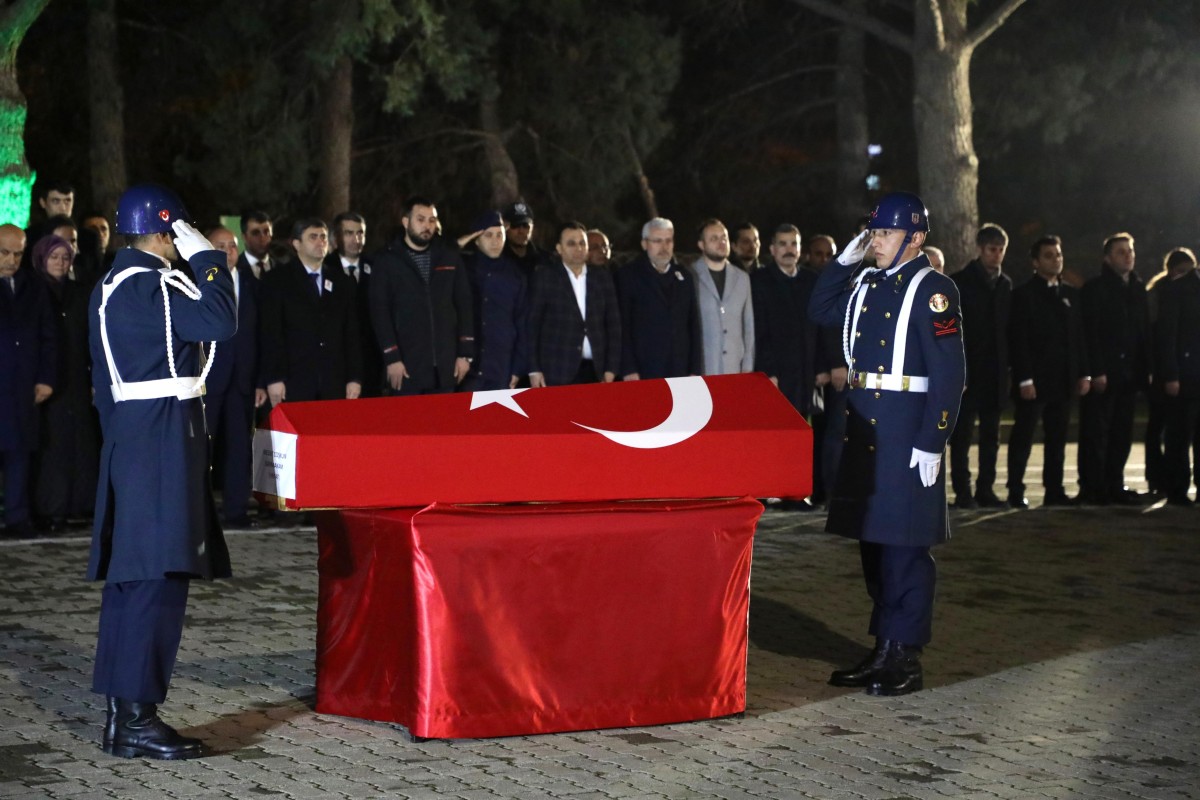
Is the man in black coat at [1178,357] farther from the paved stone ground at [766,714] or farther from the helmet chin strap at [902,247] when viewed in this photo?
the helmet chin strap at [902,247]

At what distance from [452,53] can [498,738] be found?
743 inches

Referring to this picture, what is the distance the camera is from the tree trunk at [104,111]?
26047mm

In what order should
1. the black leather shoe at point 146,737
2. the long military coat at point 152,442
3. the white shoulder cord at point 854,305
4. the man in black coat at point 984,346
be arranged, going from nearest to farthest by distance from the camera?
the black leather shoe at point 146,737 → the long military coat at point 152,442 → the white shoulder cord at point 854,305 → the man in black coat at point 984,346

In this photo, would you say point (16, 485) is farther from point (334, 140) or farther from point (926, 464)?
point (334, 140)

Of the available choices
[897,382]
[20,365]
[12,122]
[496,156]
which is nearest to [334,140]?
[496,156]

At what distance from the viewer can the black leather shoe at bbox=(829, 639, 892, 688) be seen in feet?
24.1

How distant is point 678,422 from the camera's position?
6621mm

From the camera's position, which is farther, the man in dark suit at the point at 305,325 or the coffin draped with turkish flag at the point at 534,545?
the man in dark suit at the point at 305,325

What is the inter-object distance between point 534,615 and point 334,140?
20.8 m

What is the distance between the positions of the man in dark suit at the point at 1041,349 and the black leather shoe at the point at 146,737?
827 cm

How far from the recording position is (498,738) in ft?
21.1

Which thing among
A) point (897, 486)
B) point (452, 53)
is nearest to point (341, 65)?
point (452, 53)

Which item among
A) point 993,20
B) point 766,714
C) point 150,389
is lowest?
point 766,714

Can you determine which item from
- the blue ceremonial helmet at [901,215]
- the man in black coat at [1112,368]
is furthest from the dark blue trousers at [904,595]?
the man in black coat at [1112,368]
